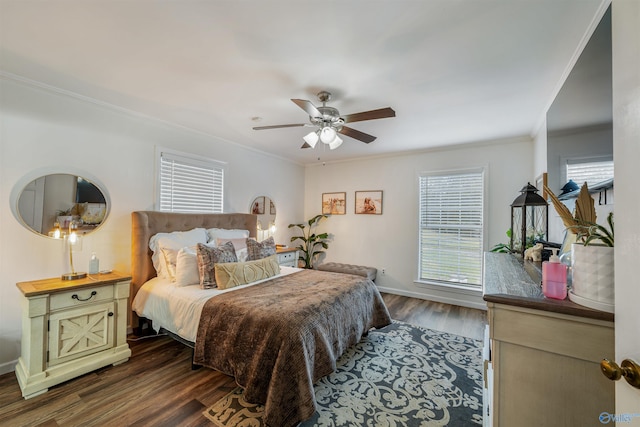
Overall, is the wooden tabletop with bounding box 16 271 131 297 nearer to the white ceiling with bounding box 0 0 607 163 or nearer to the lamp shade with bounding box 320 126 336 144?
the white ceiling with bounding box 0 0 607 163

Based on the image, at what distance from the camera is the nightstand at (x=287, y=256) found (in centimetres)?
416

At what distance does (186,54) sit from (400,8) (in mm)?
1446

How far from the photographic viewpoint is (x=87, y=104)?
8.32 feet

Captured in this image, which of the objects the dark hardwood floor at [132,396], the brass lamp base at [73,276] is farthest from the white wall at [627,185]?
the brass lamp base at [73,276]

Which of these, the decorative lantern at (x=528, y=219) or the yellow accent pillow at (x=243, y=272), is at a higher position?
the decorative lantern at (x=528, y=219)

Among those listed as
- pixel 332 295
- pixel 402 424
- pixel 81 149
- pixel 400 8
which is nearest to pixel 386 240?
pixel 332 295

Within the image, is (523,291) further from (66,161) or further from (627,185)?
(66,161)

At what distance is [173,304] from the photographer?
2.32 metres

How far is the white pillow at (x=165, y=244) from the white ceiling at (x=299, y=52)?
141cm

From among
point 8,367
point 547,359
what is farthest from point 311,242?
point 547,359

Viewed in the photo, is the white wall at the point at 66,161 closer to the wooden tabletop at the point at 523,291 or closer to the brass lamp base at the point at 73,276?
the brass lamp base at the point at 73,276

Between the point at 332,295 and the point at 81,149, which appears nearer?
the point at 332,295

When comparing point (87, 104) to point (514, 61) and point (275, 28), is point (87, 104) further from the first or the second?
point (514, 61)

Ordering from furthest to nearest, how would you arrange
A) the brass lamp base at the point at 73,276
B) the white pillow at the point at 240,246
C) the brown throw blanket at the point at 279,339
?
the white pillow at the point at 240,246
the brass lamp base at the point at 73,276
the brown throw blanket at the point at 279,339
